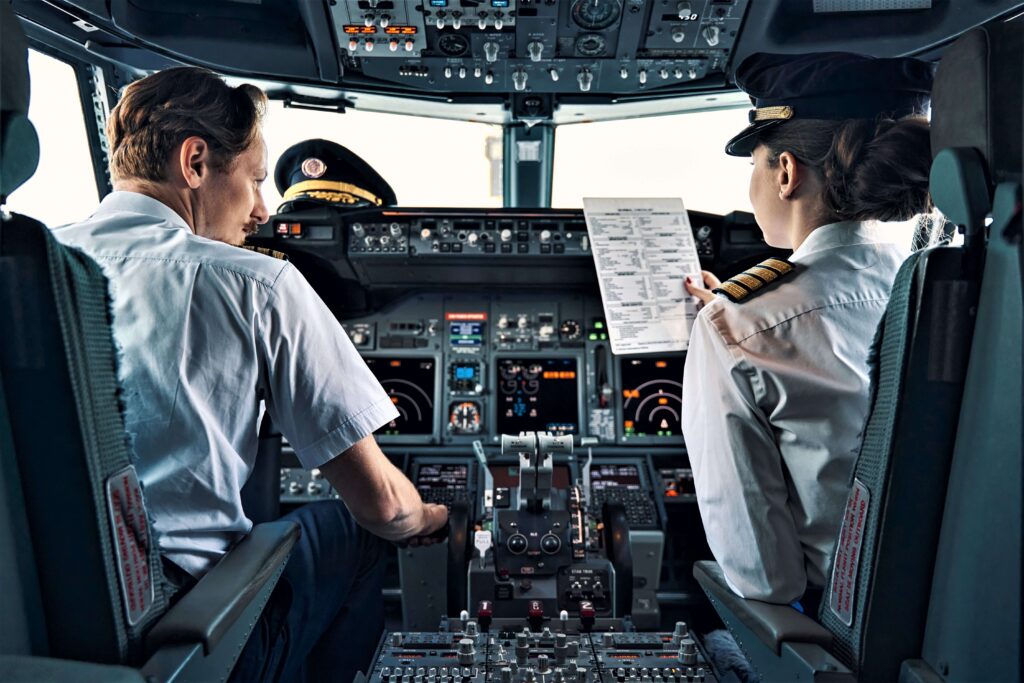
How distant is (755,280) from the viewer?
1.29m

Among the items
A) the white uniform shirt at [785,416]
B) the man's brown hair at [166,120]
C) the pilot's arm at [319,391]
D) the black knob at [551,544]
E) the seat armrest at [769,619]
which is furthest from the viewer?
the black knob at [551,544]

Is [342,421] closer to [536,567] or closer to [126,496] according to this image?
[126,496]

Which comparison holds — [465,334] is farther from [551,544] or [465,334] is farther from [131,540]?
[131,540]

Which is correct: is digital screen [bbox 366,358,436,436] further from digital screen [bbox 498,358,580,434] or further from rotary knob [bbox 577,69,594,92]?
rotary knob [bbox 577,69,594,92]

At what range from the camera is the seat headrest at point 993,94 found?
2.65 feet

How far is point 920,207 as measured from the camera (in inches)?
52.2

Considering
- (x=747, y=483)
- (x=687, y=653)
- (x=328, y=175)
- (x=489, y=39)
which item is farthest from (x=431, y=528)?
(x=328, y=175)

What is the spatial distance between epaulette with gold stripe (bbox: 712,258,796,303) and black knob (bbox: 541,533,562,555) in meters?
1.11

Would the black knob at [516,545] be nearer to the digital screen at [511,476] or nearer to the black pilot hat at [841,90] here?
the digital screen at [511,476]

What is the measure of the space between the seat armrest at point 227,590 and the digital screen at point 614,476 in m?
1.52

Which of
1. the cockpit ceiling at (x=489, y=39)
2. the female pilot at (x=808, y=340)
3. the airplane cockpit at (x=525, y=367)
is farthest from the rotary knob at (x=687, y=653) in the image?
the cockpit ceiling at (x=489, y=39)

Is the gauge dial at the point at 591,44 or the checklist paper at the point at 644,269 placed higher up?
the gauge dial at the point at 591,44

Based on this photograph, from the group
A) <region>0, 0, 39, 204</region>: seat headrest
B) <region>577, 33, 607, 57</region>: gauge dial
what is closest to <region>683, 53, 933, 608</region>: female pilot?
<region>0, 0, 39, 204</region>: seat headrest

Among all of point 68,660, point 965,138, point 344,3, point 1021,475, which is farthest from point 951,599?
point 344,3
